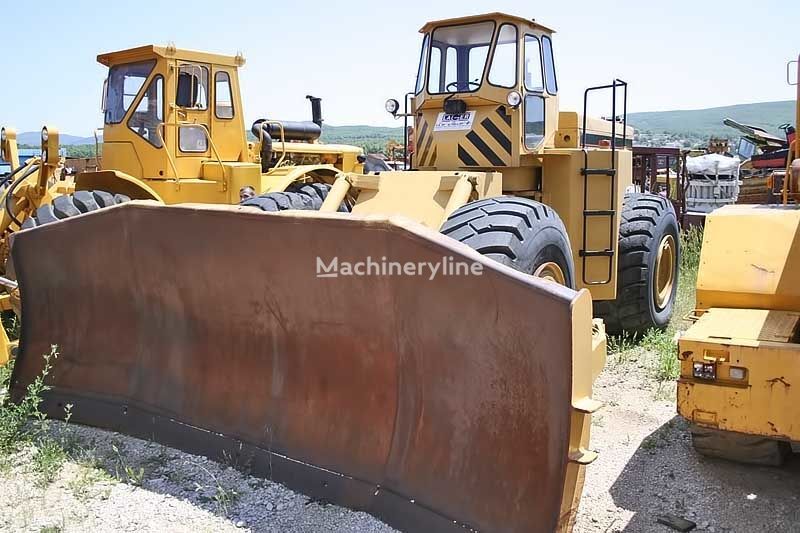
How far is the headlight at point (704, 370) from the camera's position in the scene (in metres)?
3.53

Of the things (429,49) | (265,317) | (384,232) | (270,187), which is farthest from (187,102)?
(384,232)

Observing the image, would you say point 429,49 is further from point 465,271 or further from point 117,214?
point 465,271

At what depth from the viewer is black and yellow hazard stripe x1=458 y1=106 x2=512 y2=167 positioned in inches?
235

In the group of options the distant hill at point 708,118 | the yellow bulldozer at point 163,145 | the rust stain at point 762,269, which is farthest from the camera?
the distant hill at point 708,118

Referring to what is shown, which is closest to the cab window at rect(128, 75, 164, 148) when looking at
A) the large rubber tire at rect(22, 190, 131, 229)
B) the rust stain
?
the large rubber tire at rect(22, 190, 131, 229)

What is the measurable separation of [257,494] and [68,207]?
13.0ft

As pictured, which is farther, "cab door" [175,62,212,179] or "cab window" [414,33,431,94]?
"cab door" [175,62,212,179]

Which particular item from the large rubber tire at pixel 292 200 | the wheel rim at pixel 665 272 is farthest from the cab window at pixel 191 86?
the wheel rim at pixel 665 272

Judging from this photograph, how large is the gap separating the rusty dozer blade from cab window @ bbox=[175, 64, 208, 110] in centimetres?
407

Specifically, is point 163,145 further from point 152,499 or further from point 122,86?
point 152,499

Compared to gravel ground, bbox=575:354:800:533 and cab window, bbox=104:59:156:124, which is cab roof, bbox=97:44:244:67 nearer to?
cab window, bbox=104:59:156:124

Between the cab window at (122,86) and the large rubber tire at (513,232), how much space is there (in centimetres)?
551

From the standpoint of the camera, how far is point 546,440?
2934mm

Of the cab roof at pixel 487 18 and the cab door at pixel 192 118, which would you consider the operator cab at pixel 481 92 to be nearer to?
the cab roof at pixel 487 18
